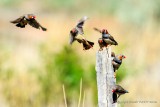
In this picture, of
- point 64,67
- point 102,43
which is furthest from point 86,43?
point 64,67

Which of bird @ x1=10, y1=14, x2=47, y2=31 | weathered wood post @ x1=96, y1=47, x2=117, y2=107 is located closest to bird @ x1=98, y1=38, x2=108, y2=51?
weathered wood post @ x1=96, y1=47, x2=117, y2=107

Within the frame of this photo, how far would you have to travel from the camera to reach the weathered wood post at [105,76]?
4660 millimetres

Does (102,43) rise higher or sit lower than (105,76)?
higher

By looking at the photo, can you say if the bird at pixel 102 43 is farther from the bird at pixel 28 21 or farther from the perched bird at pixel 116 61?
the bird at pixel 28 21

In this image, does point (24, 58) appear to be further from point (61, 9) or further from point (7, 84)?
point (61, 9)

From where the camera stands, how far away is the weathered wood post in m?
4.66

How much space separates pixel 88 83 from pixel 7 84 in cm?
121

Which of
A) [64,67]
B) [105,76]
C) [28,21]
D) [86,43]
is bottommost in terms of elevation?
[105,76]

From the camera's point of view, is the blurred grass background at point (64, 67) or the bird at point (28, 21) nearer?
the bird at point (28, 21)

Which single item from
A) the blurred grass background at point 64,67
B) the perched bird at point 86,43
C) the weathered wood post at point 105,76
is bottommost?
the weathered wood post at point 105,76

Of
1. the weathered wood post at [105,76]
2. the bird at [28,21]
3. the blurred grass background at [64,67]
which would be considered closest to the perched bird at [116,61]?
the weathered wood post at [105,76]

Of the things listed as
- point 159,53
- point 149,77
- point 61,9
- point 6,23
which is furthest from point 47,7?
point 149,77

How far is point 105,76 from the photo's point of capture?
185 inches

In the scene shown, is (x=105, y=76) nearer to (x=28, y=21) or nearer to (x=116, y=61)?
(x=116, y=61)
